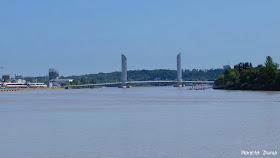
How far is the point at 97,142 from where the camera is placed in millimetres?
22109

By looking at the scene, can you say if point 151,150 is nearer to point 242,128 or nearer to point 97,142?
point 97,142

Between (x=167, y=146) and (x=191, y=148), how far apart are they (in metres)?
1.10

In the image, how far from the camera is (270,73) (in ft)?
367

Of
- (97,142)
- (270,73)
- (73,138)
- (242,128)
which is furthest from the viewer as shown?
(270,73)

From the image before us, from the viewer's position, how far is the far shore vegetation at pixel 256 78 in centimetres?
11106

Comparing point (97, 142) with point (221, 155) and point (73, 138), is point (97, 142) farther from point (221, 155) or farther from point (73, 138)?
point (221, 155)

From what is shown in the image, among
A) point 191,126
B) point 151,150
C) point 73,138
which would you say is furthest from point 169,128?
point 151,150

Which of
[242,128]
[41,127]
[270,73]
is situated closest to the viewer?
[242,128]

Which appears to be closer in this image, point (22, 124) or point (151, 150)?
point (151, 150)

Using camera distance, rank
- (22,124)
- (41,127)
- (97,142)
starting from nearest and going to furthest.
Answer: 1. (97,142)
2. (41,127)
3. (22,124)

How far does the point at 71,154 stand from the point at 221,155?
5786mm

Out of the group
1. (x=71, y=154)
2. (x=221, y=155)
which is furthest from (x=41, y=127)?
(x=221, y=155)

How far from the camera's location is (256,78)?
393ft

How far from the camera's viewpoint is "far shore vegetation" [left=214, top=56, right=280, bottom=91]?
111062mm
